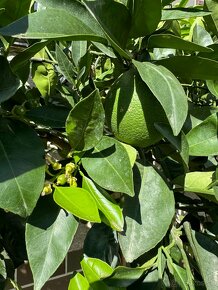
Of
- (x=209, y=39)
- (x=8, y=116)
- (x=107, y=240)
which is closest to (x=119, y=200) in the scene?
(x=107, y=240)

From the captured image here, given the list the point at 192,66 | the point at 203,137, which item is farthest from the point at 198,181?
the point at 192,66

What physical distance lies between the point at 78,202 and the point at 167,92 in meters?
0.16

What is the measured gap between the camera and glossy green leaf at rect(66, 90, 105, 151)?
19.7 inches

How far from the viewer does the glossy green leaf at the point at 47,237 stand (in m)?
0.53

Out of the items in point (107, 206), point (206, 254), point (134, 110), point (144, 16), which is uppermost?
point (144, 16)

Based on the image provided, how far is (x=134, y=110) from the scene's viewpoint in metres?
0.53

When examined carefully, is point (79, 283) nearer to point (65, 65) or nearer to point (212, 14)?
point (65, 65)

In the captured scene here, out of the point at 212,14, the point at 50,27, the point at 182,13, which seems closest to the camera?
the point at 50,27

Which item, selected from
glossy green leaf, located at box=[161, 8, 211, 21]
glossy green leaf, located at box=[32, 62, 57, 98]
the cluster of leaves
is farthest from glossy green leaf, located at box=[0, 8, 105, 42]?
glossy green leaf, located at box=[32, 62, 57, 98]

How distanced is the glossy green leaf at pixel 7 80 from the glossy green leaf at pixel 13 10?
0.07 meters

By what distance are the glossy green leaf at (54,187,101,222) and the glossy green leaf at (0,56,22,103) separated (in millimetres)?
130

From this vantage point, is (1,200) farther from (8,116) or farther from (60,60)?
(60,60)

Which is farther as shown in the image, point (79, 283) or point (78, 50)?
point (78, 50)

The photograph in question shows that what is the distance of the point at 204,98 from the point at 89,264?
470mm
